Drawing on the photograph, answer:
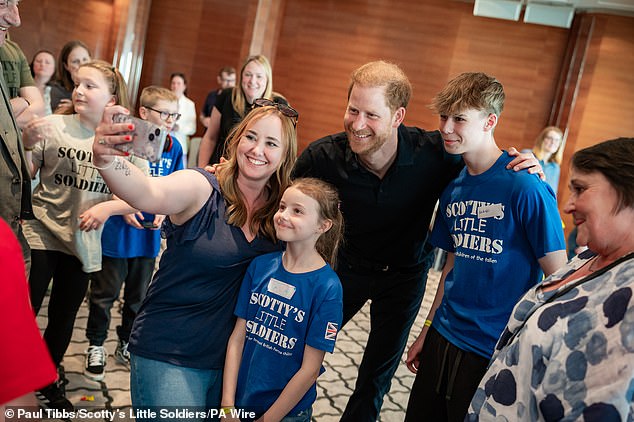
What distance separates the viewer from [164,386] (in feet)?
5.43

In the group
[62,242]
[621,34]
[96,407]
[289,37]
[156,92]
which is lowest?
[96,407]

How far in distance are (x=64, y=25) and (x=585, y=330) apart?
7.55 metres

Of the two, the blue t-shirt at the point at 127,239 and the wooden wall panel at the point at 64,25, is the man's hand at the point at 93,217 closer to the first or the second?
the blue t-shirt at the point at 127,239

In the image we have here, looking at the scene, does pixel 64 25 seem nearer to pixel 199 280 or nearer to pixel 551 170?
pixel 551 170

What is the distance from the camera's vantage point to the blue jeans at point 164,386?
165cm

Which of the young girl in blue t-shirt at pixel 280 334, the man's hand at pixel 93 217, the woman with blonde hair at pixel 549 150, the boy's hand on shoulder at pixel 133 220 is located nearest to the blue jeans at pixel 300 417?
the young girl in blue t-shirt at pixel 280 334

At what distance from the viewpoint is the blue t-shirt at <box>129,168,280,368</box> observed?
5.48ft

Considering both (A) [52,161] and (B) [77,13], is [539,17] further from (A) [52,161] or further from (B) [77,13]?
(A) [52,161]

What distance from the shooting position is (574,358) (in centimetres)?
118

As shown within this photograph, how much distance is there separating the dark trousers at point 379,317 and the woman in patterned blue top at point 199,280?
0.82 m

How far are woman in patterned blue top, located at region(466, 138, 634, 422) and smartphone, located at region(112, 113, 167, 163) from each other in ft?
3.22

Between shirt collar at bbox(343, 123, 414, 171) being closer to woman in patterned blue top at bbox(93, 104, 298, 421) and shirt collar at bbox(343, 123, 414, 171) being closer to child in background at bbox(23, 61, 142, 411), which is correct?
woman in patterned blue top at bbox(93, 104, 298, 421)

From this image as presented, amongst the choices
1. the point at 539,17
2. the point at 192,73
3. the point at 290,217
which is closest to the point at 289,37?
the point at 192,73

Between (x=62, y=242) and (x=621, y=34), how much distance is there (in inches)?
290
